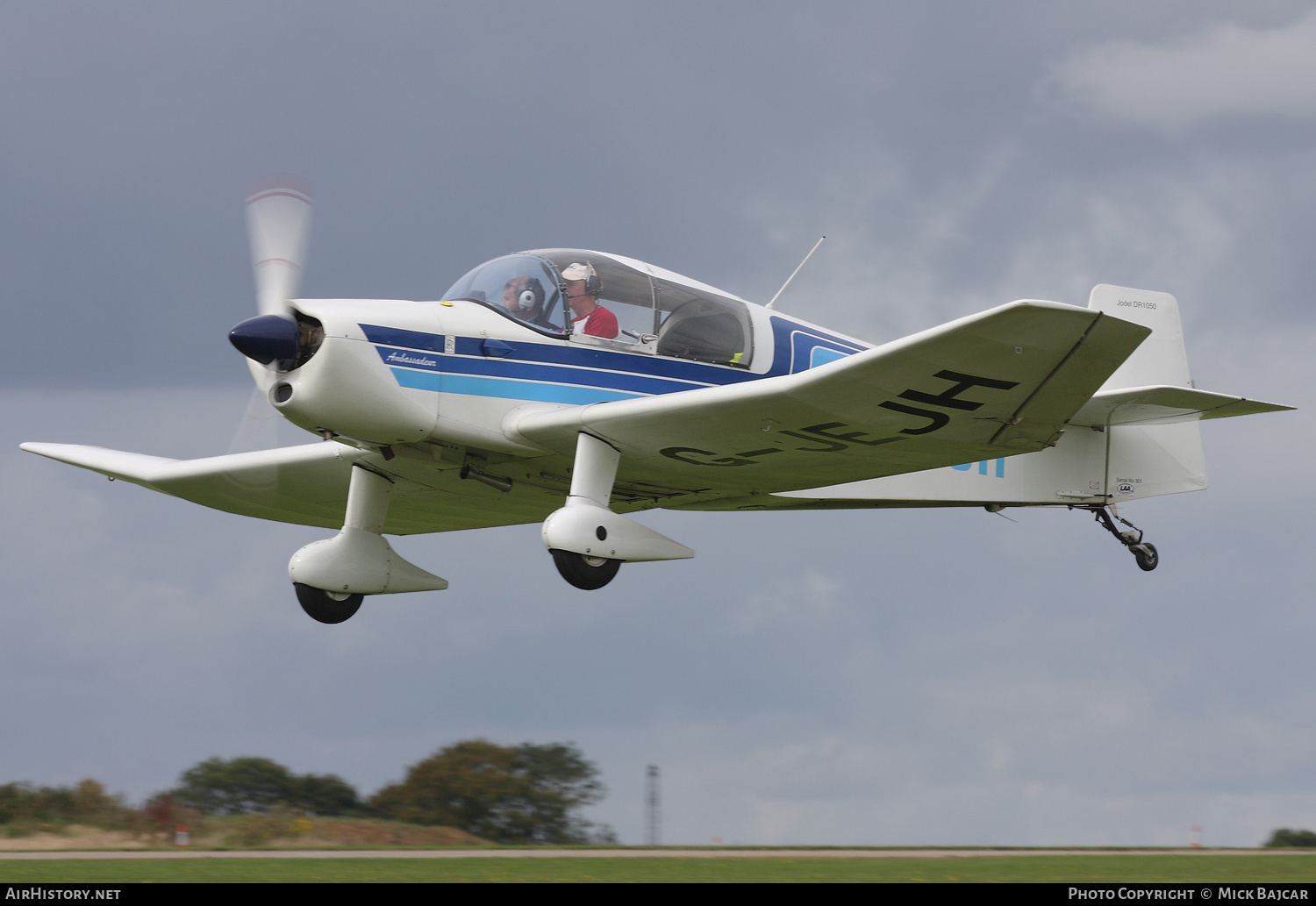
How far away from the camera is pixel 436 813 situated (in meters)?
14.1

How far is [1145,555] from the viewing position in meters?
13.5

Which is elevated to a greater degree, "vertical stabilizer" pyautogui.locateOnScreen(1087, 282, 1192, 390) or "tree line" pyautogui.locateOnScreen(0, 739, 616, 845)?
"vertical stabilizer" pyautogui.locateOnScreen(1087, 282, 1192, 390)

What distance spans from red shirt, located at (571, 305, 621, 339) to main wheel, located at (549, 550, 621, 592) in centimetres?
200

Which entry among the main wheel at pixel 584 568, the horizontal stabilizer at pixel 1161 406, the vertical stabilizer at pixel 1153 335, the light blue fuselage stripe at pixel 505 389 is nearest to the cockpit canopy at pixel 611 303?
the light blue fuselage stripe at pixel 505 389

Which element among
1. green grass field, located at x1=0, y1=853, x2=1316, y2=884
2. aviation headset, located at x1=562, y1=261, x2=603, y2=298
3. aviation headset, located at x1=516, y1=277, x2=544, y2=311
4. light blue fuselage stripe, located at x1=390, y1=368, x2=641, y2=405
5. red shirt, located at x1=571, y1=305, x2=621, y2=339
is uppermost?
aviation headset, located at x1=562, y1=261, x2=603, y2=298

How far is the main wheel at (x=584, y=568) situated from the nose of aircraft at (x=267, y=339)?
8.29 feet

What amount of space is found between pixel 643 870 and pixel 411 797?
6650 mm

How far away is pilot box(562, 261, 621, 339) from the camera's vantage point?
34.1ft

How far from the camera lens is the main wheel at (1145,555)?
13500mm

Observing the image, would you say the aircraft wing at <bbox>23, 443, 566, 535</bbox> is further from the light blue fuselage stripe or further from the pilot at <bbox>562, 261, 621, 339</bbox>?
the pilot at <bbox>562, 261, 621, 339</bbox>

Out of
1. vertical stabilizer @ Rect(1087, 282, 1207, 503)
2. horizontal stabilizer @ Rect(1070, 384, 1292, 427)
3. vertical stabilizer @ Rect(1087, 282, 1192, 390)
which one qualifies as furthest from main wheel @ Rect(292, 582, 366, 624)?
vertical stabilizer @ Rect(1087, 282, 1192, 390)

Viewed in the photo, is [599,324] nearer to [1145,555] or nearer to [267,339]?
[267,339]

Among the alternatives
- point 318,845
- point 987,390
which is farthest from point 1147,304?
point 318,845

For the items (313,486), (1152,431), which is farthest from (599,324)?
(1152,431)
